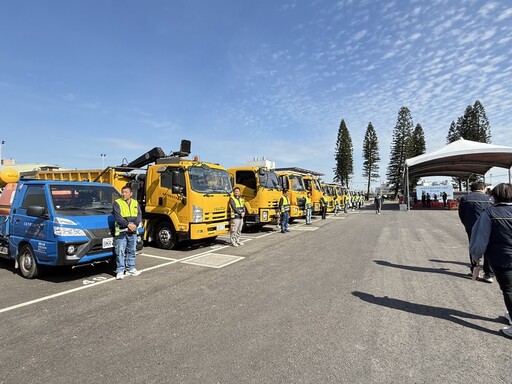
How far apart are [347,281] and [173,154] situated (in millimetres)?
6912

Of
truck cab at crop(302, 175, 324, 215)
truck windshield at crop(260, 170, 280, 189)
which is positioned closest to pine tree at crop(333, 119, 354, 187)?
truck cab at crop(302, 175, 324, 215)

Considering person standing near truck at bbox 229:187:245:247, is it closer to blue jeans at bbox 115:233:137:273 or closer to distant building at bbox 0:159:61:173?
blue jeans at bbox 115:233:137:273

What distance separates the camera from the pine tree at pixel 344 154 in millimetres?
60781

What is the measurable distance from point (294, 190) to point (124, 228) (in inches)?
414

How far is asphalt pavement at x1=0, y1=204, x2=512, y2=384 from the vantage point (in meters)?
2.72

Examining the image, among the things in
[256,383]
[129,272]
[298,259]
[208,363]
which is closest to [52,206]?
[129,272]

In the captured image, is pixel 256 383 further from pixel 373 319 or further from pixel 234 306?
pixel 373 319

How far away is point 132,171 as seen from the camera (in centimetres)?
960

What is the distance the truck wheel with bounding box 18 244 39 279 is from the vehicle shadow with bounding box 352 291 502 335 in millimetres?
6104

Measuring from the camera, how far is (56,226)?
516 centimetres

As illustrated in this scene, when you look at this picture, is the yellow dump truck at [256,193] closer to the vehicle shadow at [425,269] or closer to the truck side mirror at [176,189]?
the truck side mirror at [176,189]

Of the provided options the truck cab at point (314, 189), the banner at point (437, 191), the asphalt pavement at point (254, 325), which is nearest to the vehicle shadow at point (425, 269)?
the asphalt pavement at point (254, 325)

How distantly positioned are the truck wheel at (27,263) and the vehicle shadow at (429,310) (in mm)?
6104

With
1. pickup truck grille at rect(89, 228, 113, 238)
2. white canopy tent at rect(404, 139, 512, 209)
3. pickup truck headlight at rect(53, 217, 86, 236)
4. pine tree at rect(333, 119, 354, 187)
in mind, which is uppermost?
pine tree at rect(333, 119, 354, 187)
